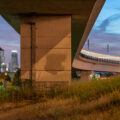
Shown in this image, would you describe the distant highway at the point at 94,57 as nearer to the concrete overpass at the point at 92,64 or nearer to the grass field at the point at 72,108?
the concrete overpass at the point at 92,64

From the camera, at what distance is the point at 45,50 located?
15.4 meters

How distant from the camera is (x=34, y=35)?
50.3 feet

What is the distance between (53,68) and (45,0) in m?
4.80

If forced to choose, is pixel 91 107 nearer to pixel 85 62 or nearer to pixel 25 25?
pixel 25 25

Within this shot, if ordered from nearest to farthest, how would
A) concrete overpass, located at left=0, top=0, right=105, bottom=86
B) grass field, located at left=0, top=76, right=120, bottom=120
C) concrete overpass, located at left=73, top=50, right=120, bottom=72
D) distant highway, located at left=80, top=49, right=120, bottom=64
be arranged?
grass field, located at left=0, top=76, right=120, bottom=120 → concrete overpass, located at left=0, top=0, right=105, bottom=86 → concrete overpass, located at left=73, top=50, right=120, bottom=72 → distant highway, located at left=80, top=49, right=120, bottom=64

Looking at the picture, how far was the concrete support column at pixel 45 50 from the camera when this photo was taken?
15.3 meters

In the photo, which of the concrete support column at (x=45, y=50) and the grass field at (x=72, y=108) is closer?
the grass field at (x=72, y=108)

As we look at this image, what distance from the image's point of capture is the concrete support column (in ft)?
50.2

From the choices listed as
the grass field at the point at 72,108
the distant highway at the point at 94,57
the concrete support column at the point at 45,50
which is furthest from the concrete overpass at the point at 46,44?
the distant highway at the point at 94,57

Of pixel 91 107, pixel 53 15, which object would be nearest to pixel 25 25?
pixel 53 15

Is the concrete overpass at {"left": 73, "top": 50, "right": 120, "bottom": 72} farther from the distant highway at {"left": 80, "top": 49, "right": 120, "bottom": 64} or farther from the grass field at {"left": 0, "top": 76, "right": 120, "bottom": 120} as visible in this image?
the grass field at {"left": 0, "top": 76, "right": 120, "bottom": 120}

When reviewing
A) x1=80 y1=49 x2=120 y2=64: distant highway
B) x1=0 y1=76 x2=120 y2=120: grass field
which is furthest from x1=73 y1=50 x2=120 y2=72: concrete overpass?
x1=0 y1=76 x2=120 y2=120: grass field

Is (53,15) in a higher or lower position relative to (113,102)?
higher

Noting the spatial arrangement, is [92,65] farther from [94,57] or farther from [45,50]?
[45,50]
